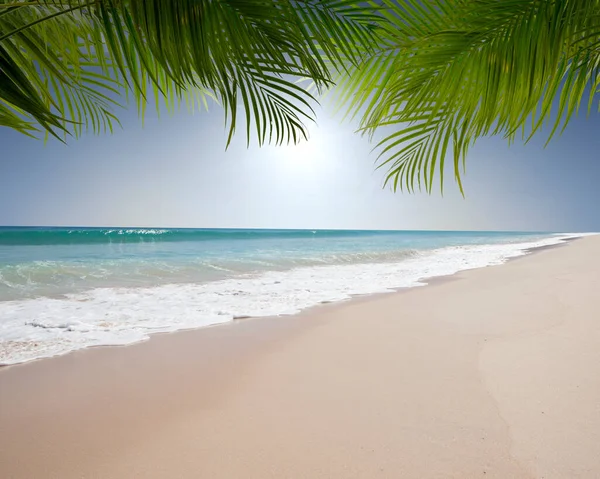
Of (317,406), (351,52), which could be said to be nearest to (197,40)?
(351,52)

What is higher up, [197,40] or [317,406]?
[197,40]

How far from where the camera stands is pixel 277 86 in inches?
33.4

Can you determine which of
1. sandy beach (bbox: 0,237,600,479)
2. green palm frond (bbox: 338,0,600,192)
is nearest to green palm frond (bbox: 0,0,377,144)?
green palm frond (bbox: 338,0,600,192)

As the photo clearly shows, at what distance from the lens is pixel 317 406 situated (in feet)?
5.36

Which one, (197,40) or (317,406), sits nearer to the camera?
(197,40)

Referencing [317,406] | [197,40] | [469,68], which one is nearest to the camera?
[197,40]

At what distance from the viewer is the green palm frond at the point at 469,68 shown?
74 cm

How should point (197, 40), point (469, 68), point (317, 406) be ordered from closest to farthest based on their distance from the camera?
1. point (197, 40)
2. point (469, 68)
3. point (317, 406)

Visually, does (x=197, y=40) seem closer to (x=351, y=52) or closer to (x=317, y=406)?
(x=351, y=52)

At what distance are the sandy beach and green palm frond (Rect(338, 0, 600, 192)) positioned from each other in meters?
0.98

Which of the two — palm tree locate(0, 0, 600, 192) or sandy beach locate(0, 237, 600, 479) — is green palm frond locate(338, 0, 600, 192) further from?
sandy beach locate(0, 237, 600, 479)

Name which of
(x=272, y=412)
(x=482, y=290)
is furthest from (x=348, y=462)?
(x=482, y=290)

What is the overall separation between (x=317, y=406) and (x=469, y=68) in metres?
1.42

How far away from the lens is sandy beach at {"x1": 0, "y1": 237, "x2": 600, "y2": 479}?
127cm
